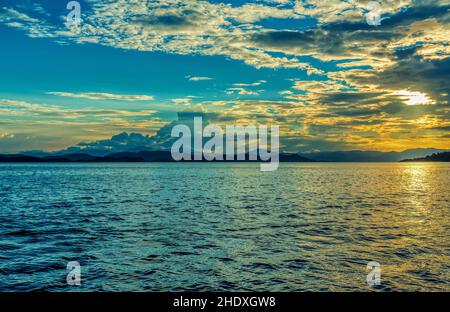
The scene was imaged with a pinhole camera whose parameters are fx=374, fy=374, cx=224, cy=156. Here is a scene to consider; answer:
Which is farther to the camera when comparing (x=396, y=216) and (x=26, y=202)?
(x=26, y=202)

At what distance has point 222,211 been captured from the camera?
5125 cm

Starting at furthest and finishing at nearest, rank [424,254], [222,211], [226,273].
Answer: [222,211] → [424,254] → [226,273]

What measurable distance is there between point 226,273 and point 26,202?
177ft

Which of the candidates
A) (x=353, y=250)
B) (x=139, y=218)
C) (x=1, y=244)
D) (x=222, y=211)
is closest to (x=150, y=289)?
(x=353, y=250)

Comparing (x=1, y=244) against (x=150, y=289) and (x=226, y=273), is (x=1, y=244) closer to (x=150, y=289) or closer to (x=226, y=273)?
(x=150, y=289)
